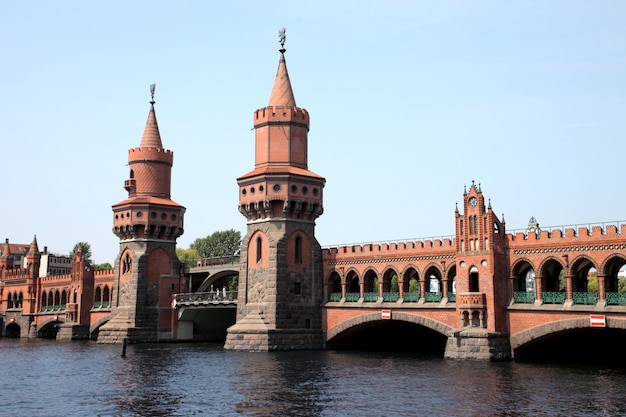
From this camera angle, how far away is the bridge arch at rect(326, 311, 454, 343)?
5506 centimetres

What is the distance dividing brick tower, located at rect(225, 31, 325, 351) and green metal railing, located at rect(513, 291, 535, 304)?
19.4 m


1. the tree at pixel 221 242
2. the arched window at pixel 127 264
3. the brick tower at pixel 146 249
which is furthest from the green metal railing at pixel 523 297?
the tree at pixel 221 242

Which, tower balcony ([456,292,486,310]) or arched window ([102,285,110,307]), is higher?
arched window ([102,285,110,307])

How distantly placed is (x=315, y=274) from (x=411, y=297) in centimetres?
1033

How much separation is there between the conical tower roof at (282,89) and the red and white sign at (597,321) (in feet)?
108

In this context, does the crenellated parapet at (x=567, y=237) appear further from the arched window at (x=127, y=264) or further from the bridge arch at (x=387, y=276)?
the arched window at (x=127, y=264)

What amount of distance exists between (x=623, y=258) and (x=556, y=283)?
985 centimetres

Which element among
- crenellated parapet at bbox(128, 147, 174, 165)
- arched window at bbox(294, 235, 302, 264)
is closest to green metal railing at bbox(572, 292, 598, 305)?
arched window at bbox(294, 235, 302, 264)

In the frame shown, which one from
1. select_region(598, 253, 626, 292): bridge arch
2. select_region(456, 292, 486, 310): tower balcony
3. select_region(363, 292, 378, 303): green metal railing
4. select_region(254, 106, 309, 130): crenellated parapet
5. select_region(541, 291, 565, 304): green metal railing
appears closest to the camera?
select_region(598, 253, 626, 292): bridge arch

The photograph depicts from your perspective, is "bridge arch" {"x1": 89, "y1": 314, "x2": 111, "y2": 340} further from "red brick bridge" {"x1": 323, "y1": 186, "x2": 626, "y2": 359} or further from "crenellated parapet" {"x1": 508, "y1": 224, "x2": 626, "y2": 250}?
"crenellated parapet" {"x1": 508, "y1": 224, "x2": 626, "y2": 250}

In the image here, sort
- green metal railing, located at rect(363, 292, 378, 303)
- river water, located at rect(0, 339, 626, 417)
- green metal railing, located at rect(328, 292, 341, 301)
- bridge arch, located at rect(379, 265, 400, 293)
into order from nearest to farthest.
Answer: river water, located at rect(0, 339, 626, 417), bridge arch, located at rect(379, 265, 400, 293), green metal railing, located at rect(363, 292, 378, 303), green metal railing, located at rect(328, 292, 341, 301)

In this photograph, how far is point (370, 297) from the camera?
6181 cm

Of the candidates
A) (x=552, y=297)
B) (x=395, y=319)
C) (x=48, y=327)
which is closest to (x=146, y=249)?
(x=395, y=319)

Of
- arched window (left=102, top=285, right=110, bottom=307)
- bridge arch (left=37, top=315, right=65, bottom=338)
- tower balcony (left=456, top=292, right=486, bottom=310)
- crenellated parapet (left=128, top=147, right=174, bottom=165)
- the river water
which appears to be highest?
crenellated parapet (left=128, top=147, right=174, bottom=165)
